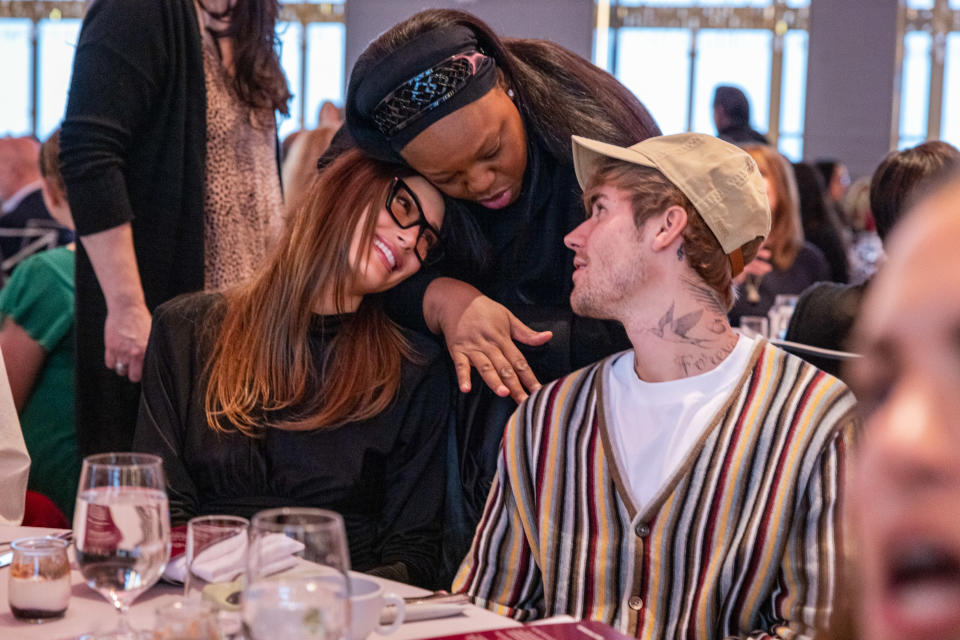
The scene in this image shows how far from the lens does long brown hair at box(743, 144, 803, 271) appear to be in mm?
4590

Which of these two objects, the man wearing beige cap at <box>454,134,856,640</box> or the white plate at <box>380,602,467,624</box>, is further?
the man wearing beige cap at <box>454,134,856,640</box>

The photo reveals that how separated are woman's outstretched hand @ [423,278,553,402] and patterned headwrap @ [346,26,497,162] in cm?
33

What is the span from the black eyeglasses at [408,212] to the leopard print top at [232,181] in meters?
0.73

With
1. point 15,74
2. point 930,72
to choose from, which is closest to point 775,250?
point 930,72

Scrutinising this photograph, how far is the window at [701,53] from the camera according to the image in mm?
11609

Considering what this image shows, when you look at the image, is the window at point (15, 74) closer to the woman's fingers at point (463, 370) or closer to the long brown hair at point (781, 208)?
the long brown hair at point (781, 208)

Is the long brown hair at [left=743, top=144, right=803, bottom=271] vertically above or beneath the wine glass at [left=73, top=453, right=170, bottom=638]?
above

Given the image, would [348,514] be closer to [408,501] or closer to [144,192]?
[408,501]

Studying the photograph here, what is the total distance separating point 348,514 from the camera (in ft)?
6.95

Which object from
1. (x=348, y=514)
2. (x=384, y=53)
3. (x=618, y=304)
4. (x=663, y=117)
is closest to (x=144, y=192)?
(x=384, y=53)

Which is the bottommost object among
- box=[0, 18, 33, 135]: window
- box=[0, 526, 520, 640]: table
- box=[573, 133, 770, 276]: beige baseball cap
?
box=[0, 526, 520, 640]: table

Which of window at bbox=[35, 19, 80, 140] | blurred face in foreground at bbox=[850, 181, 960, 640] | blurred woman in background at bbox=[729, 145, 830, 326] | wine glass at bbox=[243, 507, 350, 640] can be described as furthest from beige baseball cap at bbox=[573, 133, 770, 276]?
window at bbox=[35, 19, 80, 140]

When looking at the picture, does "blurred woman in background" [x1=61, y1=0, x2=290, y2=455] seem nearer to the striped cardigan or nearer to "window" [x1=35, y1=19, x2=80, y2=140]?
the striped cardigan

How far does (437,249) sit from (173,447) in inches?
26.2
